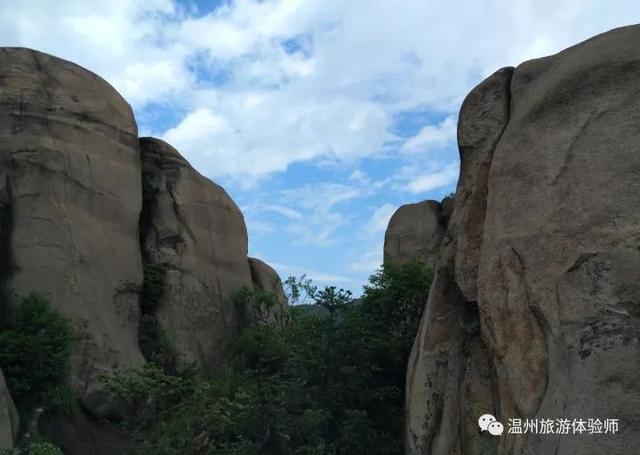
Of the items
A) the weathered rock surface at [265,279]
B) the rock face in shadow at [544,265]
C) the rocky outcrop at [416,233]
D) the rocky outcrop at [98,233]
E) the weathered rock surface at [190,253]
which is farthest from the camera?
the weathered rock surface at [265,279]

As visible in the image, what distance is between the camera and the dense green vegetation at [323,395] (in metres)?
10.3

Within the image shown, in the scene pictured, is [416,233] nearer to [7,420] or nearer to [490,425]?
[7,420]

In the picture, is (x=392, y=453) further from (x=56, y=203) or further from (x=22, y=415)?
(x=56, y=203)

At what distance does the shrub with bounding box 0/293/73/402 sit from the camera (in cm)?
1275

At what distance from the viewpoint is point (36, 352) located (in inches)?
512

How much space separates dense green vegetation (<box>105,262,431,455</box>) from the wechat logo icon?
2452 mm

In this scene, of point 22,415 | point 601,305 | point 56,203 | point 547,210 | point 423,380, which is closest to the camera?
point 601,305

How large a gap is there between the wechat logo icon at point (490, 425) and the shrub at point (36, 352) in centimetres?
831

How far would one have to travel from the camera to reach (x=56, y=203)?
15.7 m

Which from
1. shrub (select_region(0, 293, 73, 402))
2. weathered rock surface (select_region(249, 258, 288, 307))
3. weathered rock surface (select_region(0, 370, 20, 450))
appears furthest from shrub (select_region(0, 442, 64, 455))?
weathered rock surface (select_region(249, 258, 288, 307))

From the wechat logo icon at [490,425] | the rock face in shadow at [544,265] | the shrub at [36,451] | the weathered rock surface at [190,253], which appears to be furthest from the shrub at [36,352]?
the wechat logo icon at [490,425]

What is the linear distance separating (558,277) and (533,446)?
148cm

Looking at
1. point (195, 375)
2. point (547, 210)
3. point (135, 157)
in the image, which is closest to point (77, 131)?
point (135, 157)

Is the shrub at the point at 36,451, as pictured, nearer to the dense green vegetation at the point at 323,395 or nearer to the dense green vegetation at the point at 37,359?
the dense green vegetation at the point at 323,395
